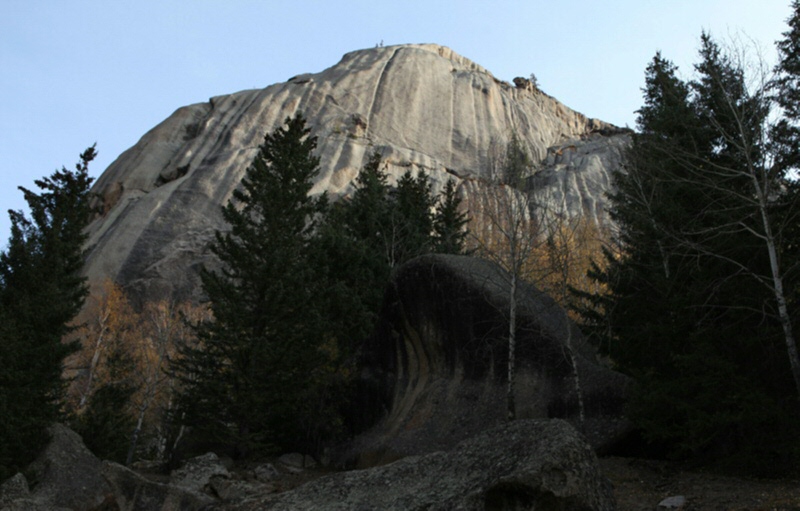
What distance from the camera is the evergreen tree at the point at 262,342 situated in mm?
16625

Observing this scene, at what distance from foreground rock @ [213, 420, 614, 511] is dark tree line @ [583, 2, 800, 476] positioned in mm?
5629

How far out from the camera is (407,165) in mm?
48594

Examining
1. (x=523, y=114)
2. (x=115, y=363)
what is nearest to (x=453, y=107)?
(x=523, y=114)

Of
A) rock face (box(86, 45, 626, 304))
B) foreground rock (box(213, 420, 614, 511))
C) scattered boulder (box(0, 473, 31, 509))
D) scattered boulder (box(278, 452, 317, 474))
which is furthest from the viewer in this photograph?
rock face (box(86, 45, 626, 304))

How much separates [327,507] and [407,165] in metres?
44.1

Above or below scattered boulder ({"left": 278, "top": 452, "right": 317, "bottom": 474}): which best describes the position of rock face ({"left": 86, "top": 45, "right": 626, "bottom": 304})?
above

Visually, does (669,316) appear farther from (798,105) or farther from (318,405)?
(318,405)

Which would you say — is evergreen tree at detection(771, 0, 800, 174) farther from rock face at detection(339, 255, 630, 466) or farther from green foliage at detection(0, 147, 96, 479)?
green foliage at detection(0, 147, 96, 479)

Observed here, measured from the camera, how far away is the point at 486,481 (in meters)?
5.02

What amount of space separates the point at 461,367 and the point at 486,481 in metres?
10.8

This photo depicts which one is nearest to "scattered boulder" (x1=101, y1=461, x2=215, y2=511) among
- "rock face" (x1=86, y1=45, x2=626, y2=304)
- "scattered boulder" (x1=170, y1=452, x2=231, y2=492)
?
"scattered boulder" (x1=170, y1=452, x2=231, y2=492)

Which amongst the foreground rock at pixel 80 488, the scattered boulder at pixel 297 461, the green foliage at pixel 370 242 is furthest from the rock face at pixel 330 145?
the foreground rock at pixel 80 488

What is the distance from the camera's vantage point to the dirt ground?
815 centimetres

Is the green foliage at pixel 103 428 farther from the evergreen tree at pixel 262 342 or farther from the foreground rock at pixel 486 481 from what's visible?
the foreground rock at pixel 486 481
